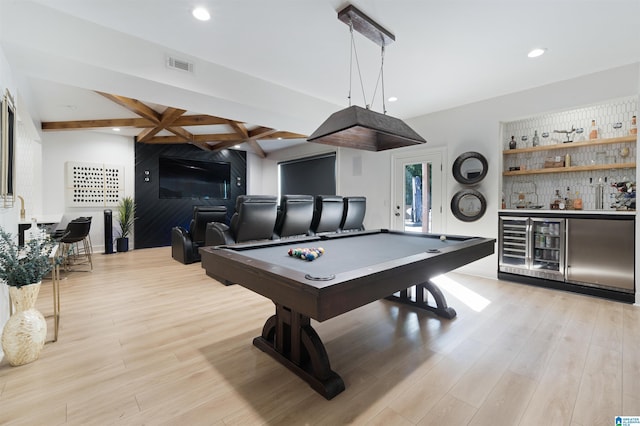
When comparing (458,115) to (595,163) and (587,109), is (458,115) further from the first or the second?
(595,163)

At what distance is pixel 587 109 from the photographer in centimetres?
405

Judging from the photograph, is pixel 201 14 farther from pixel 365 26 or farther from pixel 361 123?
pixel 361 123

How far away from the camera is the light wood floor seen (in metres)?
1.59

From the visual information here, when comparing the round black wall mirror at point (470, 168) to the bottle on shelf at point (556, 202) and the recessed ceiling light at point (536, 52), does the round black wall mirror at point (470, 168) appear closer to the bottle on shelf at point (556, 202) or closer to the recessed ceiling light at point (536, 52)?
the bottle on shelf at point (556, 202)

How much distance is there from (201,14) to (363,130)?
1.77 meters

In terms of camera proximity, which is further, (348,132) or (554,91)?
(554,91)

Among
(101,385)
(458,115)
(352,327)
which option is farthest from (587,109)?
(101,385)

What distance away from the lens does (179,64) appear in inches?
127

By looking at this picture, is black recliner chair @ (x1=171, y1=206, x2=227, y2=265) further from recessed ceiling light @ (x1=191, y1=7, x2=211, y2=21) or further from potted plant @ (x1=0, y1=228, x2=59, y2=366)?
recessed ceiling light @ (x1=191, y1=7, x2=211, y2=21)

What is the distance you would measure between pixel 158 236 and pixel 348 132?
6706mm

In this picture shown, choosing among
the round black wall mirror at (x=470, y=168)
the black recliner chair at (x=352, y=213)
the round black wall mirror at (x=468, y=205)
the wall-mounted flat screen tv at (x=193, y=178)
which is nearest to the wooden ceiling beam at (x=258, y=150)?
the wall-mounted flat screen tv at (x=193, y=178)

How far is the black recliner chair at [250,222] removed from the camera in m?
3.97

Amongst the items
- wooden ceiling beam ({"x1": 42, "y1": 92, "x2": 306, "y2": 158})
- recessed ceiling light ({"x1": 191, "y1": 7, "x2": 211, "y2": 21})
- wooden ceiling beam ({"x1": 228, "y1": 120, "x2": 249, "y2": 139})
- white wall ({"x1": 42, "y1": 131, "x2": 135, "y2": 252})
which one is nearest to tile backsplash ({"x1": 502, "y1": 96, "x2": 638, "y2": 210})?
recessed ceiling light ({"x1": 191, "y1": 7, "x2": 211, "y2": 21})

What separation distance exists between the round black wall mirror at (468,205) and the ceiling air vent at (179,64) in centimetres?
430
